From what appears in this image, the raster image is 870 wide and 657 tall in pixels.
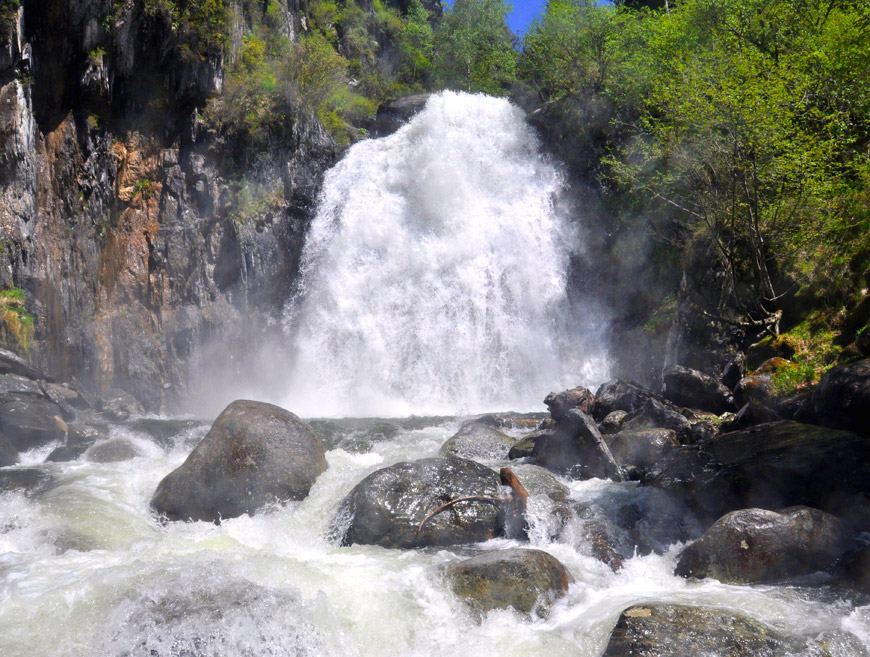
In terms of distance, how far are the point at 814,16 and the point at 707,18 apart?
4753mm

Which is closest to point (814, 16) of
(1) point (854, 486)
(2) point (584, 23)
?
(2) point (584, 23)

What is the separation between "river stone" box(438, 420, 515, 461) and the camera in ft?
34.2

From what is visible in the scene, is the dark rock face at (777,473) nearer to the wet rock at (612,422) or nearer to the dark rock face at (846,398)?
the dark rock face at (846,398)

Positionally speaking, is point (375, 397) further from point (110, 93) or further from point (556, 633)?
point (556, 633)

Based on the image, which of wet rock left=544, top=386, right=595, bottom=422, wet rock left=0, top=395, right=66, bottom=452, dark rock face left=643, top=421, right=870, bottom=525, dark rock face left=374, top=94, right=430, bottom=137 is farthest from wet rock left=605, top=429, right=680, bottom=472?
dark rock face left=374, top=94, right=430, bottom=137

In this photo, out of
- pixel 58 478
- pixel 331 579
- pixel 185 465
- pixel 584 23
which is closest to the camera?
pixel 331 579

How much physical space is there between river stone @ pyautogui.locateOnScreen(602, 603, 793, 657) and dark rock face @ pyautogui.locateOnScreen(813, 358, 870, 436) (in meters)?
3.90

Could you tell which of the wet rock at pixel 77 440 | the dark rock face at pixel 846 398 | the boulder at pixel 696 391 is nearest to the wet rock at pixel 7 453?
the wet rock at pixel 77 440

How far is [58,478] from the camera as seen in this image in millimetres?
9594

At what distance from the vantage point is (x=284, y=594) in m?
5.29

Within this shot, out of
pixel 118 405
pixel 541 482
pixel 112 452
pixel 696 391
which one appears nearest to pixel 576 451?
pixel 541 482

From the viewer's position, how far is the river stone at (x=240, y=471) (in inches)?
320

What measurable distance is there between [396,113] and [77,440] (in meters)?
19.4

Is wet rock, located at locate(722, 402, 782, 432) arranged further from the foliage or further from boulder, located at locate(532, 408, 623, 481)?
the foliage
